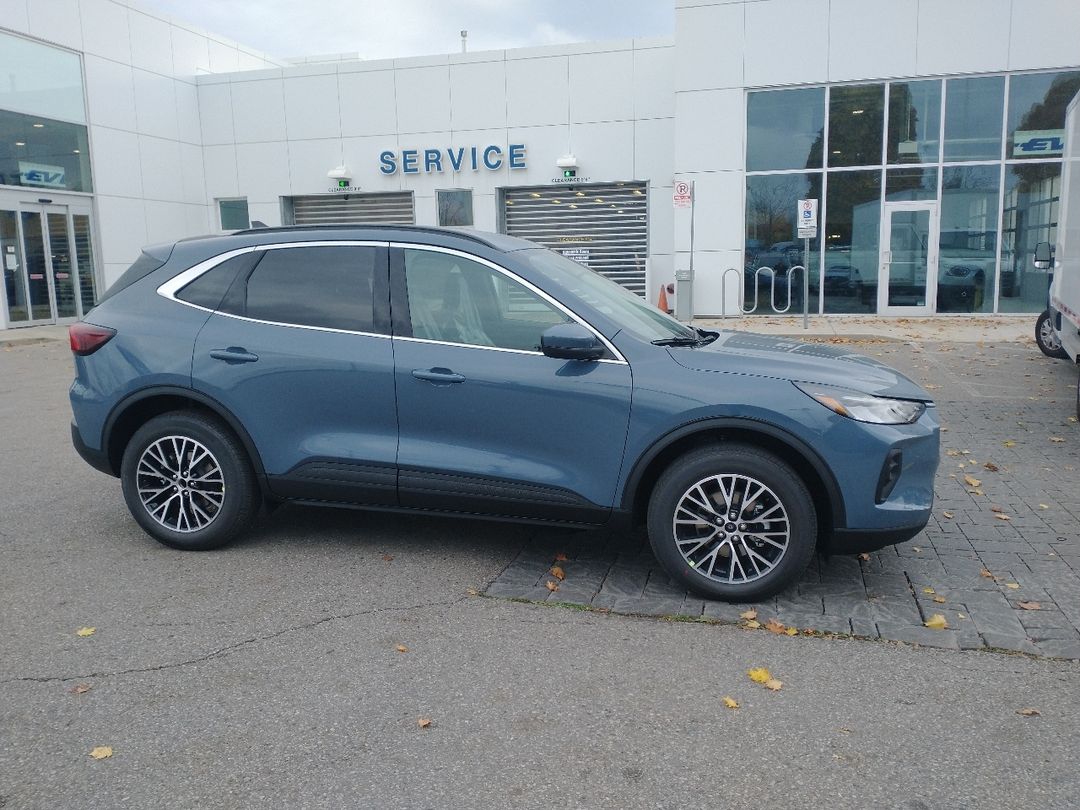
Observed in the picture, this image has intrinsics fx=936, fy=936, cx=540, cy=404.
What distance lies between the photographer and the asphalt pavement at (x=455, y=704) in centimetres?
300

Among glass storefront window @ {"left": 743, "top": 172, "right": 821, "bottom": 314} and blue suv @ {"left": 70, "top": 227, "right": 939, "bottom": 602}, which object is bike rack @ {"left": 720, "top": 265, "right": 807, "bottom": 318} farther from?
blue suv @ {"left": 70, "top": 227, "right": 939, "bottom": 602}

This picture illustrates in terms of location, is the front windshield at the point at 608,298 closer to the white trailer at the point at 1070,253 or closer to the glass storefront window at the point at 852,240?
the white trailer at the point at 1070,253

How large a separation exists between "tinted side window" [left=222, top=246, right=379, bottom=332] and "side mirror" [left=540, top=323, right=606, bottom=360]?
1.05 m

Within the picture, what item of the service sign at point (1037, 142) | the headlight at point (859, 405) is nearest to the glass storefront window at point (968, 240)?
the service sign at point (1037, 142)

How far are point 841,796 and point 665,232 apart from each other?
21150 mm

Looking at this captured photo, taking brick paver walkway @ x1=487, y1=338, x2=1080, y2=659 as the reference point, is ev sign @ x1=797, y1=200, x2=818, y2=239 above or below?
above

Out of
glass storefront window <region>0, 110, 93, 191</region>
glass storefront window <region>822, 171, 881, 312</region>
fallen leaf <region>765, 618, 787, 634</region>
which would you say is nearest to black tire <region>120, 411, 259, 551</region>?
fallen leaf <region>765, 618, 787, 634</region>

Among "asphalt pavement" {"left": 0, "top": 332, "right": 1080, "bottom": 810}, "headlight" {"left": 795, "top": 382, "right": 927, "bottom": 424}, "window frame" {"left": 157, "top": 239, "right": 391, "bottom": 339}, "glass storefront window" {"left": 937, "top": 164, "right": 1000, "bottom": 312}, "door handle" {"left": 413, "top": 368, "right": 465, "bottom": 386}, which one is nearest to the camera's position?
"asphalt pavement" {"left": 0, "top": 332, "right": 1080, "bottom": 810}

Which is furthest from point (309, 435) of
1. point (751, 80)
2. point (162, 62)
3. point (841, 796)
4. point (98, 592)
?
point (162, 62)

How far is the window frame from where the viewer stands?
499 centimetres

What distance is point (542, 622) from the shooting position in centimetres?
432

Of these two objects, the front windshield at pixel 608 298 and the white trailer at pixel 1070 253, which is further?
the white trailer at pixel 1070 253

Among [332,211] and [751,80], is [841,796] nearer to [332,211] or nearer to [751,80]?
[751,80]

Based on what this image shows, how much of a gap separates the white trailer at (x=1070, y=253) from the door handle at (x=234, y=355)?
752cm
